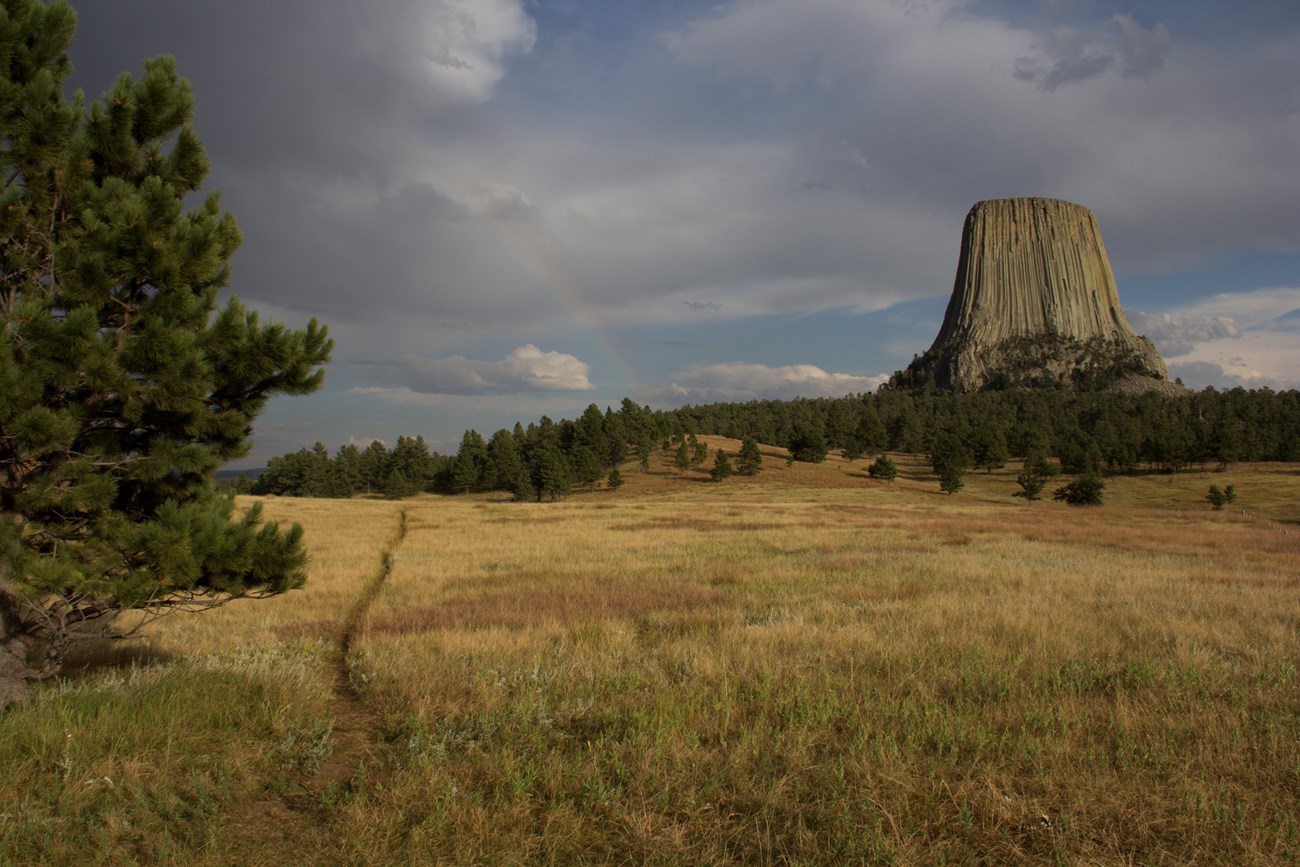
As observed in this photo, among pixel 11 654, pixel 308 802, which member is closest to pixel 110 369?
pixel 11 654

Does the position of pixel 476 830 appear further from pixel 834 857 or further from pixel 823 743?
pixel 823 743

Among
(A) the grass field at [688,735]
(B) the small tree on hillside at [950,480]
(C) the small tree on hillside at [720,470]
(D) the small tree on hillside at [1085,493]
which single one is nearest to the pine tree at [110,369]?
(A) the grass field at [688,735]

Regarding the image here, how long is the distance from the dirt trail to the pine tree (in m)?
1.62

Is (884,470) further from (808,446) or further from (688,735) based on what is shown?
(688,735)

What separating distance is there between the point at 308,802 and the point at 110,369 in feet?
13.5

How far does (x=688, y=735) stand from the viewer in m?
5.62

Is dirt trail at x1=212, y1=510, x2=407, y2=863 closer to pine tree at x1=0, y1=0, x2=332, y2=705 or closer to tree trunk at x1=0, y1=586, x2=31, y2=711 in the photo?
pine tree at x1=0, y1=0, x2=332, y2=705

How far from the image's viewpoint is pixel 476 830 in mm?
4383

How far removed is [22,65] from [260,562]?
5542 millimetres

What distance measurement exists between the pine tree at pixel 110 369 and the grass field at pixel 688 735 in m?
1.15

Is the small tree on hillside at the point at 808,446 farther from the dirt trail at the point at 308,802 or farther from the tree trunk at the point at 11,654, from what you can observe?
the tree trunk at the point at 11,654

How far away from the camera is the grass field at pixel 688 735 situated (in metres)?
4.22

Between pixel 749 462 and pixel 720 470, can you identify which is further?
pixel 749 462

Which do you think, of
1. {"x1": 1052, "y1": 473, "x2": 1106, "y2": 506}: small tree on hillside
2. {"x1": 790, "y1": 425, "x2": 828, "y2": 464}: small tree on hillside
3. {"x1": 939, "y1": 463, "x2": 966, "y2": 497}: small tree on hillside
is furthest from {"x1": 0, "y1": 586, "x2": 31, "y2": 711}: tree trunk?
{"x1": 790, "y1": 425, "x2": 828, "y2": 464}: small tree on hillside
